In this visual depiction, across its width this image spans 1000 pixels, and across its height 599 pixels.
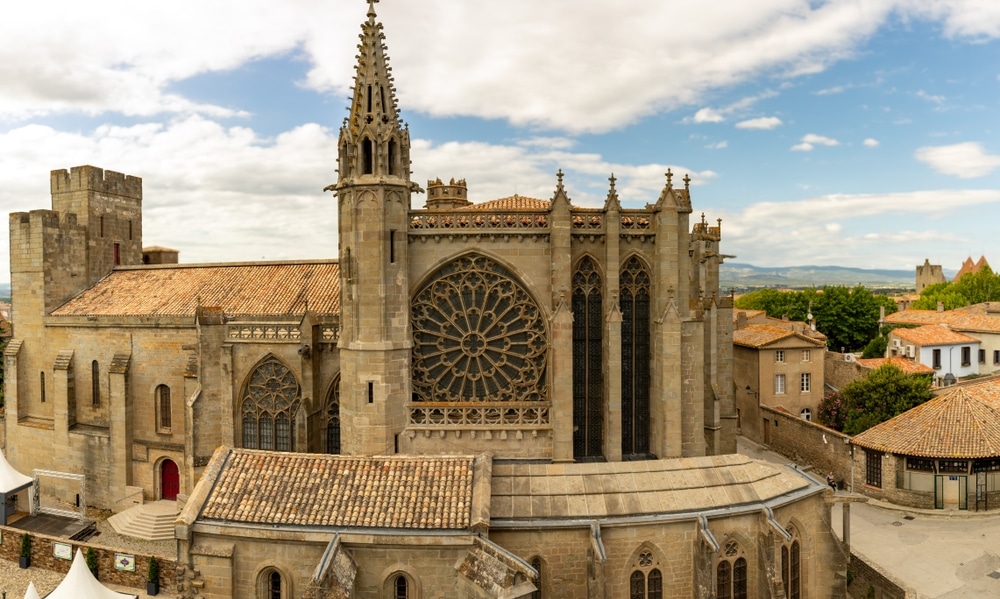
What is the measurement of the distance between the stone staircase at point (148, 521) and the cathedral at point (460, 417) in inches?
65.8

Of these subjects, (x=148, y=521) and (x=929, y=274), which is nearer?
(x=148, y=521)

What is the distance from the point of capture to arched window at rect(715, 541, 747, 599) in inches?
701

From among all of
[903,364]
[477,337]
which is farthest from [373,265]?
[903,364]

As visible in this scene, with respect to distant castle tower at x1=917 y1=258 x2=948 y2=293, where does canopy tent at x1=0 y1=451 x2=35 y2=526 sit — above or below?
below

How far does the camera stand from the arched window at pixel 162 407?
2967 cm

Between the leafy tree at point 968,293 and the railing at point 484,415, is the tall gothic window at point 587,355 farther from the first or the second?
the leafy tree at point 968,293

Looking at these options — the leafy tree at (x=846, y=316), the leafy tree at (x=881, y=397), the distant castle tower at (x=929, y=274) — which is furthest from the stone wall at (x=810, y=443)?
the distant castle tower at (x=929, y=274)

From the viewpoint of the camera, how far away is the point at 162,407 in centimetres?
2978

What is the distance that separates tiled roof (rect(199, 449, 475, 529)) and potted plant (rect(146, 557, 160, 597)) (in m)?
7.44

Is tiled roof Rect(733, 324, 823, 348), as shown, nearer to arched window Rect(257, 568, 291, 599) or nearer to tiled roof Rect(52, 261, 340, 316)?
tiled roof Rect(52, 261, 340, 316)

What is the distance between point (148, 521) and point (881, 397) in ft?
129

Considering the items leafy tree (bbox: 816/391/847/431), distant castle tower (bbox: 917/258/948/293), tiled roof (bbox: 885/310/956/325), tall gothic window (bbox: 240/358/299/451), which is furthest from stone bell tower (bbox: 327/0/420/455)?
distant castle tower (bbox: 917/258/948/293)

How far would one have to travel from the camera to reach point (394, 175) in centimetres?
2041

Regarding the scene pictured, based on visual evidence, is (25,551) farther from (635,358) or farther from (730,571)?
(730,571)
